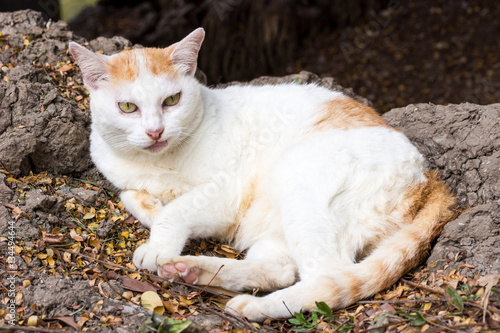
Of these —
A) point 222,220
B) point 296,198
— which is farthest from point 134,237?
point 296,198

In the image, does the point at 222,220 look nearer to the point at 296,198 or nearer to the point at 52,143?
the point at 296,198

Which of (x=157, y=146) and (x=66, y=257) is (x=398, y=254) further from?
(x=66, y=257)

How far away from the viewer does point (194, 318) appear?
2930mm

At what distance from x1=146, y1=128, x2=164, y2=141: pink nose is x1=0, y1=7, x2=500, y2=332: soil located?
72cm

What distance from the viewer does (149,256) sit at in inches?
124

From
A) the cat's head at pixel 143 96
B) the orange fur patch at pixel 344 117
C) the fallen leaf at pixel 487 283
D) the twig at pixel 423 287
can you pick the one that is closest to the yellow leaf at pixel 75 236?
the cat's head at pixel 143 96

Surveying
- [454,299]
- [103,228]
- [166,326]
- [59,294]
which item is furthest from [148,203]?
[454,299]

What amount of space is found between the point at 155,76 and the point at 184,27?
5.36 meters

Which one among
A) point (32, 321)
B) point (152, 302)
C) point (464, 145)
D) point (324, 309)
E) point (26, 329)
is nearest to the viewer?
point (26, 329)

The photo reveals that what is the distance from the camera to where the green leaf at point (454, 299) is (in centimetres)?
268

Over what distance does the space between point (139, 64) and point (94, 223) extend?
1115 mm

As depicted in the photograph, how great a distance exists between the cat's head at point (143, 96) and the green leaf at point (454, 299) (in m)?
1.85

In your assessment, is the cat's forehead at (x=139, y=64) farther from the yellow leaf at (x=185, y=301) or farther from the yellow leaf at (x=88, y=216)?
the yellow leaf at (x=185, y=301)

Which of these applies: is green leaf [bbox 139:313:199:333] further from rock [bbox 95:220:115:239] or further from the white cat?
rock [bbox 95:220:115:239]
